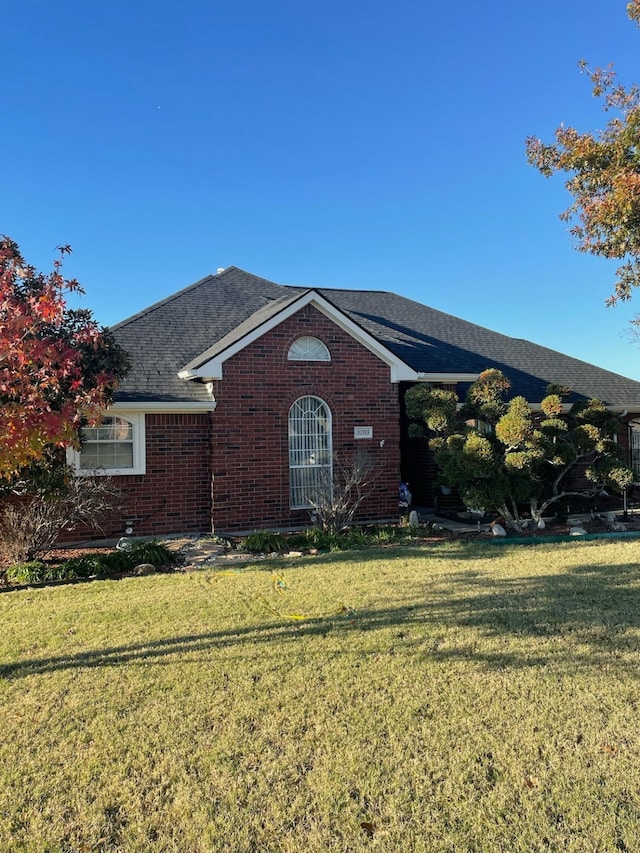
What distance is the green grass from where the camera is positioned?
3242 mm

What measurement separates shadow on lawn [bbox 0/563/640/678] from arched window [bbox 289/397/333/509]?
5309 millimetres

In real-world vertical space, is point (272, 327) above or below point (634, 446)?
above

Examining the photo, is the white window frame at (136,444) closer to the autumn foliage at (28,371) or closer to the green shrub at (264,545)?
the green shrub at (264,545)

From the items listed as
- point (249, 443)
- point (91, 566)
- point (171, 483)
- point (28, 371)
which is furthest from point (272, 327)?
point (28, 371)

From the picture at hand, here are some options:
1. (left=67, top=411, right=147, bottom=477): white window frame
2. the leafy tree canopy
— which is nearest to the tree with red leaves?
the leafy tree canopy

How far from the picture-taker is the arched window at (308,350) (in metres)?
12.8

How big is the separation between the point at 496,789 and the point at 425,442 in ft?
40.6

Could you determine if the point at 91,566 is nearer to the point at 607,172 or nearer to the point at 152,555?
the point at 152,555

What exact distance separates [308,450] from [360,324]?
309cm

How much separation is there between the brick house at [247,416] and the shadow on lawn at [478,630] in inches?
210

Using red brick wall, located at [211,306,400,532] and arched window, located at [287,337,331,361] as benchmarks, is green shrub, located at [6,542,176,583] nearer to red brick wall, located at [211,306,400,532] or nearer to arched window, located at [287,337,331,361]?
red brick wall, located at [211,306,400,532]

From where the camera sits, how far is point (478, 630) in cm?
618

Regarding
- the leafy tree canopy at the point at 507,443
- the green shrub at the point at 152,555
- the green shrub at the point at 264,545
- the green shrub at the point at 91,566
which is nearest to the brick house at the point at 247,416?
the leafy tree canopy at the point at 507,443

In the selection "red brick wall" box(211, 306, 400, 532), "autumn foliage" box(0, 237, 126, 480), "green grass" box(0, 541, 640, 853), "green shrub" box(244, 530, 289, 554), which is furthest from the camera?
"red brick wall" box(211, 306, 400, 532)
